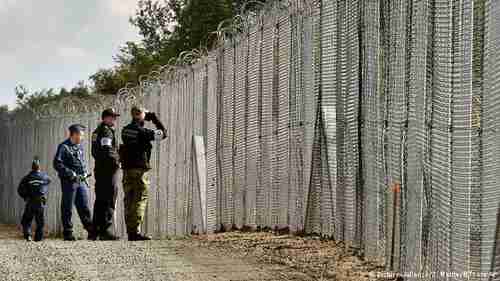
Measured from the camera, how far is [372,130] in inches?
298

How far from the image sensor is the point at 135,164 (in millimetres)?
12031

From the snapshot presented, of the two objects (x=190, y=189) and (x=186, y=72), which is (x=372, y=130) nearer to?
(x=190, y=189)

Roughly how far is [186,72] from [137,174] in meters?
2.70

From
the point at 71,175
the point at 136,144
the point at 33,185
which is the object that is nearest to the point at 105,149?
the point at 136,144

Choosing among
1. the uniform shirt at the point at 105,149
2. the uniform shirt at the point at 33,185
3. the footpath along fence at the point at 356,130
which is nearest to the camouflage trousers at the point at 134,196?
the uniform shirt at the point at 105,149

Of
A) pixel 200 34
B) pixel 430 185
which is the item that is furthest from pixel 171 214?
pixel 200 34

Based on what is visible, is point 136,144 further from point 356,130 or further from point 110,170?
point 356,130

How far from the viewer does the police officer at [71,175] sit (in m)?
13.3

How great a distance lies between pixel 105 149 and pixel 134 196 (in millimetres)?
819

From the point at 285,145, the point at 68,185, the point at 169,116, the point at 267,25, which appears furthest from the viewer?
the point at 169,116

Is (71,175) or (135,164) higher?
(135,164)

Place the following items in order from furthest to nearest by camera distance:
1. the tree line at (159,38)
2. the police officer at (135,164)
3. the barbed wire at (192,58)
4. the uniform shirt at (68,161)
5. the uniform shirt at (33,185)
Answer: the tree line at (159,38) < the uniform shirt at (33,185) < the uniform shirt at (68,161) < the police officer at (135,164) < the barbed wire at (192,58)

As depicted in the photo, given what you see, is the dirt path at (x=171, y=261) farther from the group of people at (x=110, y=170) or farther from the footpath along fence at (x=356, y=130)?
the group of people at (x=110, y=170)

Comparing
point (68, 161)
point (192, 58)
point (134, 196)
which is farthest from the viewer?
point (192, 58)
